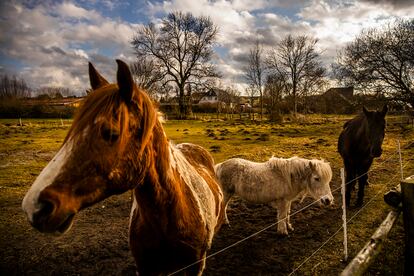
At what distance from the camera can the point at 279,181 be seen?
225 inches

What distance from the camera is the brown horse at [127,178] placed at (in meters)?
1.38

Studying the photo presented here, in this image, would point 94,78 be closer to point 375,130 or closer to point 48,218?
point 48,218

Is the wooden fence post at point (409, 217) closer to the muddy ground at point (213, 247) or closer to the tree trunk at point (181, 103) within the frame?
the muddy ground at point (213, 247)

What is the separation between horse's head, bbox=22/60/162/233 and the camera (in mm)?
1327

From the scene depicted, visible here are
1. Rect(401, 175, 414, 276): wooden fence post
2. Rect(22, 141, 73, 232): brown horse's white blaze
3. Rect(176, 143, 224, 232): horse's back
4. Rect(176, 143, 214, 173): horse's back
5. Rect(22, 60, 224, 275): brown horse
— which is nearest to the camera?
Rect(22, 141, 73, 232): brown horse's white blaze

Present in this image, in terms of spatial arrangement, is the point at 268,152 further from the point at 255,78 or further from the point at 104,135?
the point at 255,78

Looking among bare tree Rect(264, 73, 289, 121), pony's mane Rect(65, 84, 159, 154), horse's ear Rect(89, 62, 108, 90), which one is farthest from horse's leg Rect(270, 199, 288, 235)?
bare tree Rect(264, 73, 289, 121)

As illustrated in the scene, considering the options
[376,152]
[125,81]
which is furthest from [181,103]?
[125,81]

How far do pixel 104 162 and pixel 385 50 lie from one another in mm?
27263

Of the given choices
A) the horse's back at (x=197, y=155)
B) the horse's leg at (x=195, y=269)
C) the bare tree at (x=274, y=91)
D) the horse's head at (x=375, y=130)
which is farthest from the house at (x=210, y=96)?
the horse's leg at (x=195, y=269)

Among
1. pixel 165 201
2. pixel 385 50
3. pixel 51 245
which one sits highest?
pixel 385 50

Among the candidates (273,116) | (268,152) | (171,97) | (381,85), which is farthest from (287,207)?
(171,97)

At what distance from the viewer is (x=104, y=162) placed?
1.51 metres

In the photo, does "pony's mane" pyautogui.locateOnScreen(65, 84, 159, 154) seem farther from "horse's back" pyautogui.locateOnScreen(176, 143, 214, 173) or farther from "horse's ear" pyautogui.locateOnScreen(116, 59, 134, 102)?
"horse's back" pyautogui.locateOnScreen(176, 143, 214, 173)
